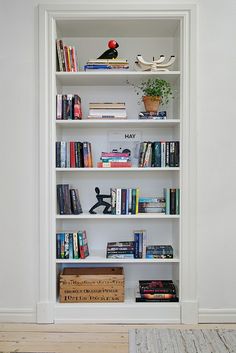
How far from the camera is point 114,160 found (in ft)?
9.80

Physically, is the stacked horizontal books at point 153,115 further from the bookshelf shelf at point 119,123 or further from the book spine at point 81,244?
the book spine at point 81,244

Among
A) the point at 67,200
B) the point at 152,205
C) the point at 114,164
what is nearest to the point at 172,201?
the point at 152,205

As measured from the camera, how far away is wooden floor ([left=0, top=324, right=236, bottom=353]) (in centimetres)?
247

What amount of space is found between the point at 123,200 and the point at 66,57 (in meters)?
1.15

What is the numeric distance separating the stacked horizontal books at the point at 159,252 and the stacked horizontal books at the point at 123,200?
1.04ft

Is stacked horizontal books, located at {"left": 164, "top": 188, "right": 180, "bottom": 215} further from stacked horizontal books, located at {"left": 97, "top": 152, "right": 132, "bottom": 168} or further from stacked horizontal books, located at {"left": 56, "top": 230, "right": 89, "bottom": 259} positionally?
stacked horizontal books, located at {"left": 56, "top": 230, "right": 89, "bottom": 259}

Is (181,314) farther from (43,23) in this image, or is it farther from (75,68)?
(43,23)

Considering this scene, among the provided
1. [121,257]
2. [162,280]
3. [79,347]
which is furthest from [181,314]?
[79,347]

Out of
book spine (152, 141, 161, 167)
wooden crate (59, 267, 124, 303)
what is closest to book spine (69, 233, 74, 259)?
wooden crate (59, 267, 124, 303)

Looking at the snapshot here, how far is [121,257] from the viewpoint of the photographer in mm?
2975

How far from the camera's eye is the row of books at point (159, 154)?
293cm

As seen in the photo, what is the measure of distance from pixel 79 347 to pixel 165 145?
59.4 inches

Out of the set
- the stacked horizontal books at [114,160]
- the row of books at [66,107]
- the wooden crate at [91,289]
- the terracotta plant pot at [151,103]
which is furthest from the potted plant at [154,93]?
the wooden crate at [91,289]

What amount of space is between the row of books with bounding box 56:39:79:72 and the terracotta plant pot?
58 centimetres
